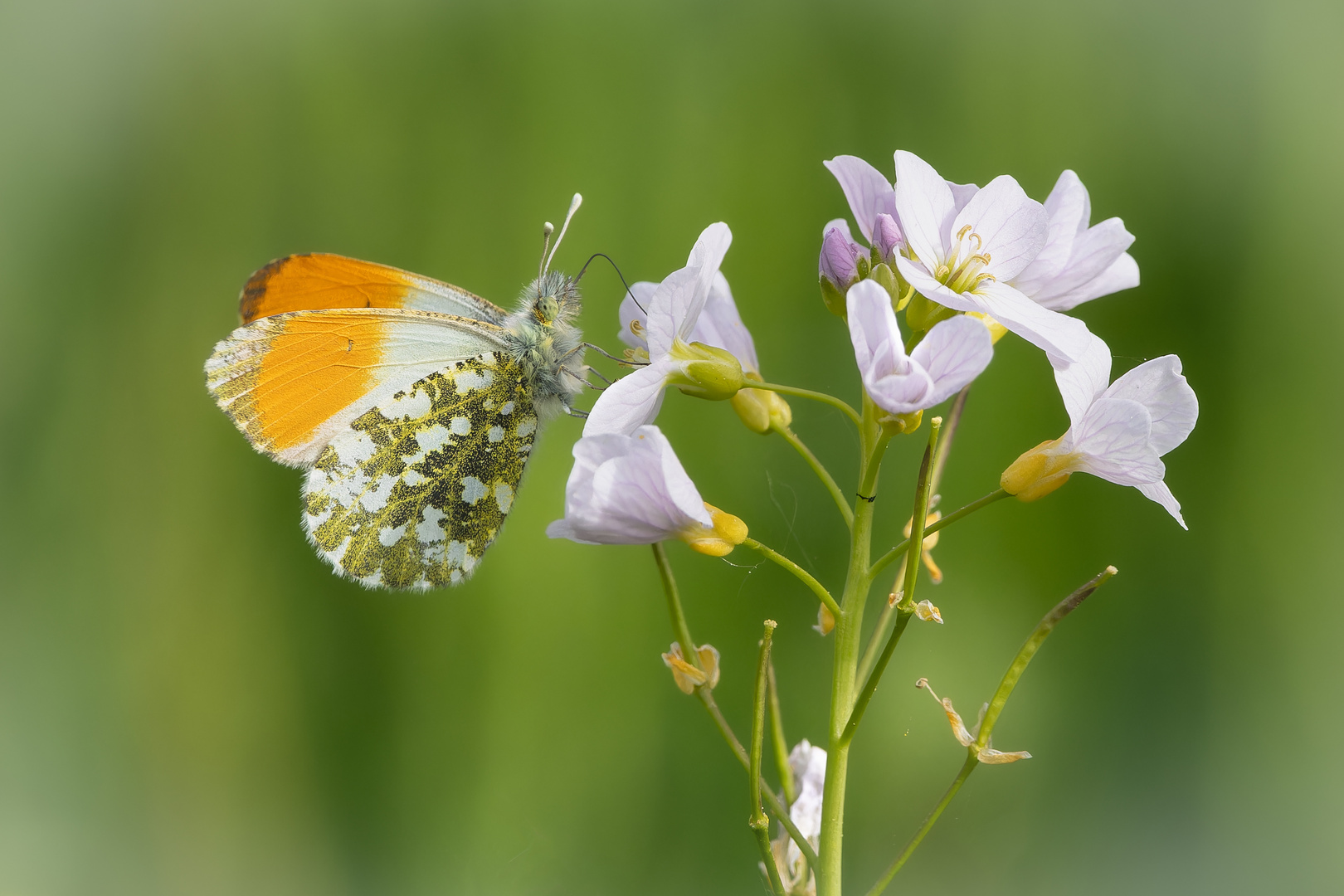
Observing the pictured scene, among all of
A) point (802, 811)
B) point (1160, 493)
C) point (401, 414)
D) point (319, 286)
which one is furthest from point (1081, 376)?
point (319, 286)

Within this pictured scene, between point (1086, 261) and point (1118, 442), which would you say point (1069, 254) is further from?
point (1118, 442)

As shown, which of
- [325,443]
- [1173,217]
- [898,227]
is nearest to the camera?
[898,227]

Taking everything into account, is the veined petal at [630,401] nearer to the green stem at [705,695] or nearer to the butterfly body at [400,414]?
the green stem at [705,695]

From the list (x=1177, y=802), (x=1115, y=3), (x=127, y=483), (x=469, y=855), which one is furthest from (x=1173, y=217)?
(x=127, y=483)

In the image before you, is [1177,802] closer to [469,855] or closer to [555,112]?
[469,855]

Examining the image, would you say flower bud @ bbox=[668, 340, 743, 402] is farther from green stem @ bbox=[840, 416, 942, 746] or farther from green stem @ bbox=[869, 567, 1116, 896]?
green stem @ bbox=[869, 567, 1116, 896]
